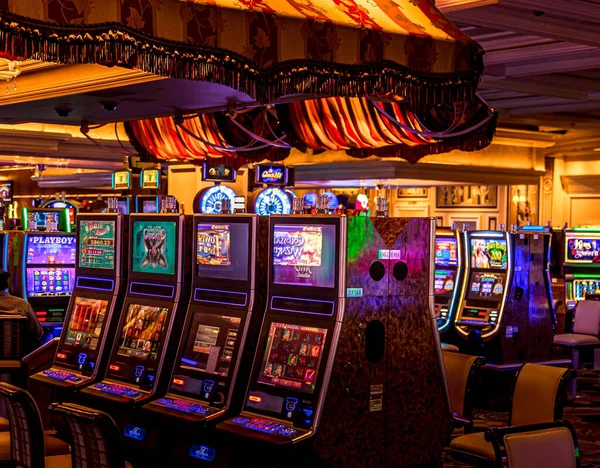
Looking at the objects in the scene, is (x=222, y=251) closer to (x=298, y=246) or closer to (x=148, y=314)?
(x=298, y=246)

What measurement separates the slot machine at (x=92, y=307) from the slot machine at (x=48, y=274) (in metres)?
2.82

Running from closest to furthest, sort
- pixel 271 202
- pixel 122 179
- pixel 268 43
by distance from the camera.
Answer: pixel 268 43 < pixel 271 202 < pixel 122 179

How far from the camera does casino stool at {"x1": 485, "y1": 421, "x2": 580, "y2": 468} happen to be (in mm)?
3400

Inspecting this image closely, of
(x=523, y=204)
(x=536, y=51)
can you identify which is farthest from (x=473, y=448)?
(x=523, y=204)

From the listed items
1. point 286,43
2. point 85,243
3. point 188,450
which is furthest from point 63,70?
point 286,43

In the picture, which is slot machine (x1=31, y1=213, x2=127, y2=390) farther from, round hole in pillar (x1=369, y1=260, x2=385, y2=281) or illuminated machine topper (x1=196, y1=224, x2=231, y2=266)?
round hole in pillar (x1=369, y1=260, x2=385, y2=281)

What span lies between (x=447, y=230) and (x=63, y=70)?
168 inches

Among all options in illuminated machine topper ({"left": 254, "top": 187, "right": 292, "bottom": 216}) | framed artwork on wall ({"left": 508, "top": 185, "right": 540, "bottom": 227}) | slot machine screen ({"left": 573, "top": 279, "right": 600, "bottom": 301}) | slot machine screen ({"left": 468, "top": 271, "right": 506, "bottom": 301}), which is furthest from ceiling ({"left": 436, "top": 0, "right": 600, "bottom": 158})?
framed artwork on wall ({"left": 508, "top": 185, "right": 540, "bottom": 227})

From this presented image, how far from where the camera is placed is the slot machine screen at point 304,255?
4555 millimetres

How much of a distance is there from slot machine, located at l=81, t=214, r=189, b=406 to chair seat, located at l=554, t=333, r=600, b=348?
4.94 metres

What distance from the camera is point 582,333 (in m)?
9.50

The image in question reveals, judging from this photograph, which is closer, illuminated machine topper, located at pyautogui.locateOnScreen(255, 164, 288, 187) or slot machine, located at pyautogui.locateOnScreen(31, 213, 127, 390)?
slot machine, located at pyautogui.locateOnScreen(31, 213, 127, 390)

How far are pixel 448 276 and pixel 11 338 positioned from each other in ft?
15.3

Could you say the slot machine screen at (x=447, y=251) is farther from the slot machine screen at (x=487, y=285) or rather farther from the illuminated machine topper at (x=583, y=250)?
the illuminated machine topper at (x=583, y=250)
